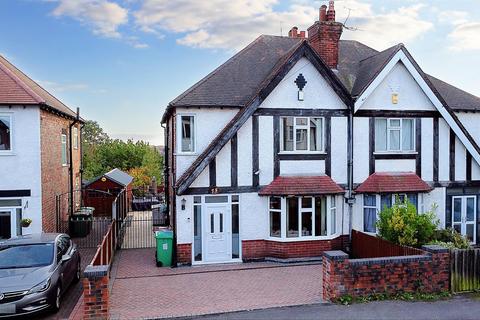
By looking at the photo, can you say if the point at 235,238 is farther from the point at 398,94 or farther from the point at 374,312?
the point at 398,94

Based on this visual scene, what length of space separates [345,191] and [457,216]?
16.8 feet

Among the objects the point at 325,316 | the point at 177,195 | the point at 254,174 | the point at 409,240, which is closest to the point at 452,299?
the point at 409,240

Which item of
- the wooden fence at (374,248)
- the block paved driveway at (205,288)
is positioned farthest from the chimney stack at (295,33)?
the block paved driveway at (205,288)

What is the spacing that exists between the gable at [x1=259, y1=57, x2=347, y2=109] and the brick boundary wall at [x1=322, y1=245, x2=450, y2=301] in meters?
6.63

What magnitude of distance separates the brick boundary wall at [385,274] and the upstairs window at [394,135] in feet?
20.1

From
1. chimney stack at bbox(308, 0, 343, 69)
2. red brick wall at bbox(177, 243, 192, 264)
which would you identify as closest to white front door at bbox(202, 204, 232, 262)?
red brick wall at bbox(177, 243, 192, 264)

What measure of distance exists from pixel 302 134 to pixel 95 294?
9434mm

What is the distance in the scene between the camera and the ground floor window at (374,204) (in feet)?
54.0

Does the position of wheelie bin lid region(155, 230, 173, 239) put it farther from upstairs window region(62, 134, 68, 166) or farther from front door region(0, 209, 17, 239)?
upstairs window region(62, 134, 68, 166)

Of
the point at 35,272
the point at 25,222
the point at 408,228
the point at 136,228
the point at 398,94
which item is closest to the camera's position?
the point at 35,272

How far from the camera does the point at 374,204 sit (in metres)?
16.6

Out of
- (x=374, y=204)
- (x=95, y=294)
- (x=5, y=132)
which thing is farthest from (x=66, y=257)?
(x=374, y=204)

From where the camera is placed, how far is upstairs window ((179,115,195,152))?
51.5ft

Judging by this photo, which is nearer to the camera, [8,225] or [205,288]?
[205,288]
